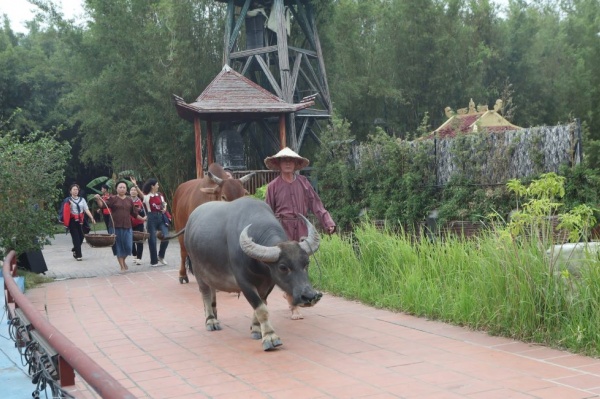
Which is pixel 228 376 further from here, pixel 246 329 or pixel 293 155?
pixel 293 155

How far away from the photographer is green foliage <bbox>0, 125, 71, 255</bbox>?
11.9 m

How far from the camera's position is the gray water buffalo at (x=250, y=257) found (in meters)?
6.38

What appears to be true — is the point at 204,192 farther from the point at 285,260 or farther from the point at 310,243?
the point at 285,260

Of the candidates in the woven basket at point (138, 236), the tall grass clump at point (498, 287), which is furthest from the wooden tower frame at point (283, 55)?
the tall grass clump at point (498, 287)

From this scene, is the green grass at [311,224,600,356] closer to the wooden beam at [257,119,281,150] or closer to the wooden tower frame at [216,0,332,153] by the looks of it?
the wooden tower frame at [216,0,332,153]

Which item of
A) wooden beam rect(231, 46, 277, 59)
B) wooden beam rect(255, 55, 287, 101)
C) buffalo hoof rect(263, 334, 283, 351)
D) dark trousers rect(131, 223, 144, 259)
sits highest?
wooden beam rect(231, 46, 277, 59)

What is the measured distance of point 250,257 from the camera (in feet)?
22.0

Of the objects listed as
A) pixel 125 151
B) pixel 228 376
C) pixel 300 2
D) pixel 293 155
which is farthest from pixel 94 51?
pixel 228 376

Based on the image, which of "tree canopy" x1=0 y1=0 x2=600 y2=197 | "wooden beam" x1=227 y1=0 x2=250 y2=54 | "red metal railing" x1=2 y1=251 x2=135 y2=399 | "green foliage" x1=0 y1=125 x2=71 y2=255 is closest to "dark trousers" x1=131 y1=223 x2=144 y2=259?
"green foliage" x1=0 y1=125 x2=71 y2=255

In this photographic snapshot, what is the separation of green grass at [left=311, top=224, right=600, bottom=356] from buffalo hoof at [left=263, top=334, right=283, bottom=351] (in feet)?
6.31

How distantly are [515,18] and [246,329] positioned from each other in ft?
Result: 100

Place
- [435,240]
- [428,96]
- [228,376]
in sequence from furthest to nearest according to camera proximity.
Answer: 1. [428,96]
2. [435,240]
3. [228,376]

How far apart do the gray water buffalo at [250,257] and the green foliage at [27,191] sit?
17.3 ft

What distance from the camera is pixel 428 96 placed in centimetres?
3152
